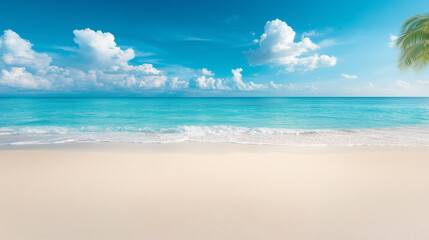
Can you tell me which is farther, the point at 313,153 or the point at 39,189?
the point at 313,153

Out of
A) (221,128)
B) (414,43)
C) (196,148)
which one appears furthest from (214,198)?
(414,43)

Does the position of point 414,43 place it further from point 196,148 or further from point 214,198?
point 214,198

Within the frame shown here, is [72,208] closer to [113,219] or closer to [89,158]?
[113,219]

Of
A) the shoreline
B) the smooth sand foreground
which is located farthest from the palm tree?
the smooth sand foreground

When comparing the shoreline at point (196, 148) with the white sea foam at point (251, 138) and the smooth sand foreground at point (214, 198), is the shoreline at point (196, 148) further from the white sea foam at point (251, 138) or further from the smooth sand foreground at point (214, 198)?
the smooth sand foreground at point (214, 198)

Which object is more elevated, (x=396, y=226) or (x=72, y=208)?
(x=396, y=226)

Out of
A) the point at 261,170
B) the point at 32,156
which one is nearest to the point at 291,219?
the point at 261,170

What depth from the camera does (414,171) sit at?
425cm

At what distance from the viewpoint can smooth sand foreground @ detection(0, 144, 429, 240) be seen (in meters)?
2.42

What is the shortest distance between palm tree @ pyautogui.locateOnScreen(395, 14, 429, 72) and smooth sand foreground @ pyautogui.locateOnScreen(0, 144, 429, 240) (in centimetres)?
959

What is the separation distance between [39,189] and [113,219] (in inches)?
75.1

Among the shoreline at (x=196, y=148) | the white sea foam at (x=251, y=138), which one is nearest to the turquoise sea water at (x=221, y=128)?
the white sea foam at (x=251, y=138)

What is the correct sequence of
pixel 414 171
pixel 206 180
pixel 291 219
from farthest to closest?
pixel 414 171 < pixel 206 180 < pixel 291 219

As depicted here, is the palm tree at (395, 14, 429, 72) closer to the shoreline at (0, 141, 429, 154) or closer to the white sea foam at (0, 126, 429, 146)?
the white sea foam at (0, 126, 429, 146)
